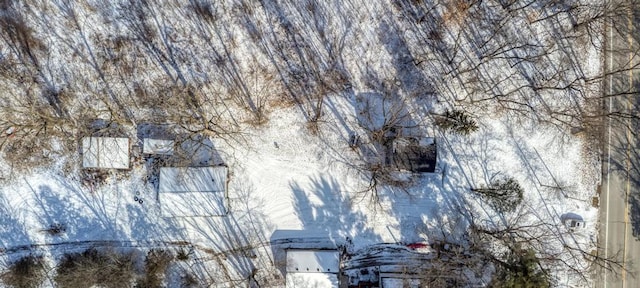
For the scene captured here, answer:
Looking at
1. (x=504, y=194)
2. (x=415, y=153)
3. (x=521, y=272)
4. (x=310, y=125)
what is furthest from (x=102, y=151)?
(x=521, y=272)

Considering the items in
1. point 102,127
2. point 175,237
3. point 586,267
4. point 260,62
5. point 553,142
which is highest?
point 260,62

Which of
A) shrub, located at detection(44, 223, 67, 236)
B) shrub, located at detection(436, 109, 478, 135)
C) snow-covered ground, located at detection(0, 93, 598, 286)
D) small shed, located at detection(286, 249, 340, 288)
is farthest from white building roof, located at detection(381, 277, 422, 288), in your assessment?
shrub, located at detection(44, 223, 67, 236)

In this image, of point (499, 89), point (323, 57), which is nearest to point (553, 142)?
point (499, 89)

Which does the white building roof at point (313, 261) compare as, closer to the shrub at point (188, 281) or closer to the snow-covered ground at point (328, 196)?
the snow-covered ground at point (328, 196)

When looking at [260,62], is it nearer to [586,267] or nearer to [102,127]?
[102,127]

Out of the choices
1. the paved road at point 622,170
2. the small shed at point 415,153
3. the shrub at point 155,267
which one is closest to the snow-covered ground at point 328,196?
the shrub at point 155,267

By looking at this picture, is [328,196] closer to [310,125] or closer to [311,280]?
[310,125]

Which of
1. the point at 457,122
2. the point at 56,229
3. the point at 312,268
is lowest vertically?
the point at 56,229
